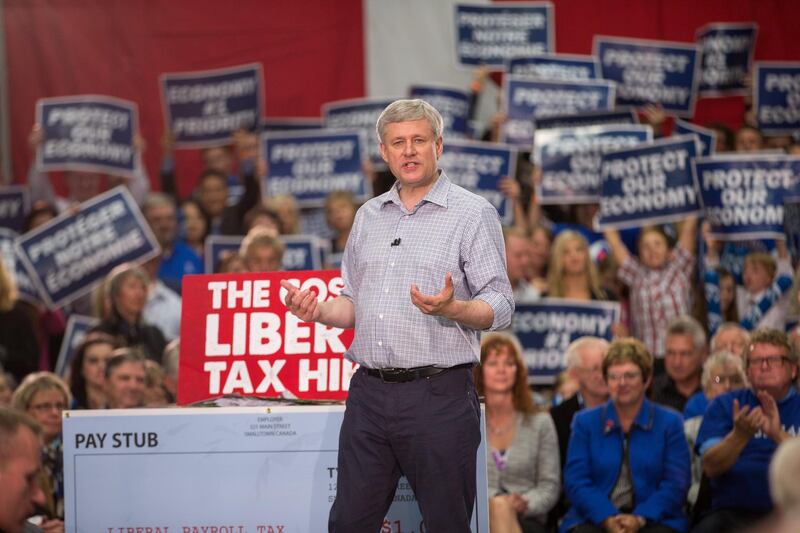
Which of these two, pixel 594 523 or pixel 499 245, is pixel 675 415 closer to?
pixel 594 523

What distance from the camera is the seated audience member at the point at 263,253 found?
270 inches

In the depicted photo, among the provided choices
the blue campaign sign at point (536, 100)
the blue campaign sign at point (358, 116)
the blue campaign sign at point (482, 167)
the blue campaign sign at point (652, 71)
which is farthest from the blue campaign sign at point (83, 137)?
the blue campaign sign at point (652, 71)

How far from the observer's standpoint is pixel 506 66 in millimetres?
10148

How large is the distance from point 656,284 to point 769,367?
2144 millimetres

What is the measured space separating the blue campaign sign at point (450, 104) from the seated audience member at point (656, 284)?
2.43m

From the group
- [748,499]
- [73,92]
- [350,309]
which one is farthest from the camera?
[73,92]

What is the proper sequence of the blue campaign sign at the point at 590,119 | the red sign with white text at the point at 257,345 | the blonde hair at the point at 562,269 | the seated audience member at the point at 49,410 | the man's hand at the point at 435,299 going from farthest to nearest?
the blue campaign sign at the point at 590,119
the blonde hair at the point at 562,269
the seated audience member at the point at 49,410
the red sign with white text at the point at 257,345
the man's hand at the point at 435,299

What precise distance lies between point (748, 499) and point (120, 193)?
441cm

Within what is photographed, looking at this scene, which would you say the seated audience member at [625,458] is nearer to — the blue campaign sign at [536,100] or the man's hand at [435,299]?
the man's hand at [435,299]

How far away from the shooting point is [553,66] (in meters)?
9.55

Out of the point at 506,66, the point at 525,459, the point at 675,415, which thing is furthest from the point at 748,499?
the point at 506,66

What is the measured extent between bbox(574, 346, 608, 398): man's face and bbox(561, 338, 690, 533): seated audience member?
19.0 inches

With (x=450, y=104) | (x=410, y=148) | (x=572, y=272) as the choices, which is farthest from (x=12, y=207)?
(x=410, y=148)

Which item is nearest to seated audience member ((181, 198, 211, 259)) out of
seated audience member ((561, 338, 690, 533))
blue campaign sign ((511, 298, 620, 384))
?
blue campaign sign ((511, 298, 620, 384))
